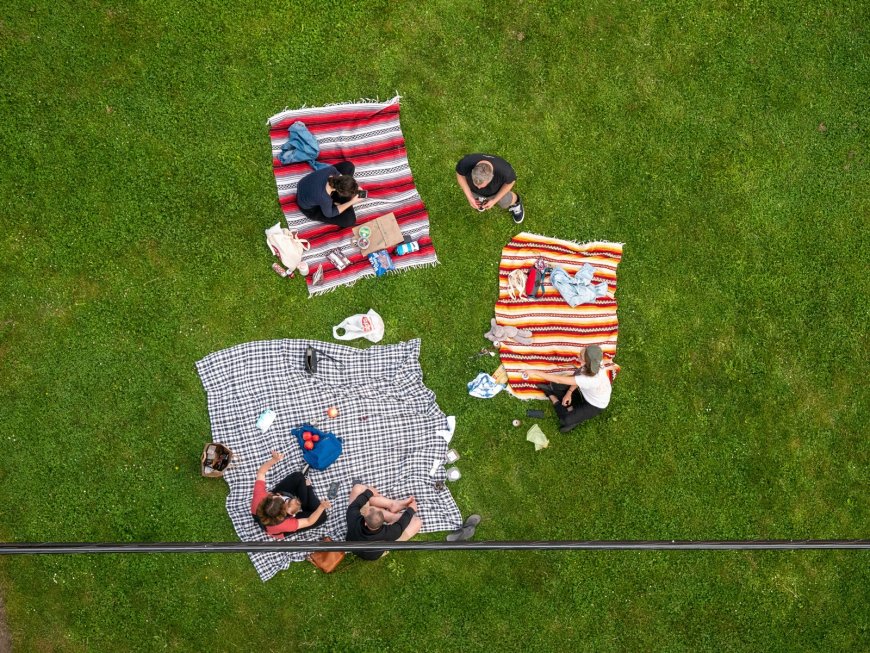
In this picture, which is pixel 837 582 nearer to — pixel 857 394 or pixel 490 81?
pixel 857 394

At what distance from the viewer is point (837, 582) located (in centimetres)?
880

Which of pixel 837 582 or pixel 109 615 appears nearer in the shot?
pixel 109 615

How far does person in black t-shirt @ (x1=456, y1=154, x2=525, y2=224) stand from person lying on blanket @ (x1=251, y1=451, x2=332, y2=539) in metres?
4.11

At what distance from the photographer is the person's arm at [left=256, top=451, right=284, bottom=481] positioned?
791 cm


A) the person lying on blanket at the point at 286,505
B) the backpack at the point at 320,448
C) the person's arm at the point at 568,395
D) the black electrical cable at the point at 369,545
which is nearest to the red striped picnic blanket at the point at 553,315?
the person's arm at the point at 568,395

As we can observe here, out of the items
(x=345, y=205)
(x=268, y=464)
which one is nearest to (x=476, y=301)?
(x=345, y=205)

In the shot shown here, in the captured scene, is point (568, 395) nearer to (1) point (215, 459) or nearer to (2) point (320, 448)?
(2) point (320, 448)

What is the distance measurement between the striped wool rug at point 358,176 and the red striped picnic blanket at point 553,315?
1167mm

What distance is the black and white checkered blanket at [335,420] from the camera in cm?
816

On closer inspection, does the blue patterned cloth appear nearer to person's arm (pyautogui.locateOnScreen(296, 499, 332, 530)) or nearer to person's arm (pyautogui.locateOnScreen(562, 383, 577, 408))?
person's arm (pyautogui.locateOnScreen(562, 383, 577, 408))

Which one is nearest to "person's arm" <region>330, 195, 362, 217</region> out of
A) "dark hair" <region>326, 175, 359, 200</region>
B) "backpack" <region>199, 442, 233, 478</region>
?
"dark hair" <region>326, 175, 359, 200</region>

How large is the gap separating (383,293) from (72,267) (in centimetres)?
390

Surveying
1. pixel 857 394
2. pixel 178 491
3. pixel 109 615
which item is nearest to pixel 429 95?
pixel 178 491

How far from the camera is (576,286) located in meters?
8.47
